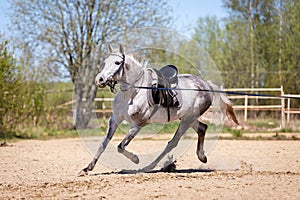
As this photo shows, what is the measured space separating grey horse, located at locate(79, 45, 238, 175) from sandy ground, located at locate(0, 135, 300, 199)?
602 mm

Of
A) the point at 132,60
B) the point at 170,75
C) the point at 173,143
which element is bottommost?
the point at 173,143

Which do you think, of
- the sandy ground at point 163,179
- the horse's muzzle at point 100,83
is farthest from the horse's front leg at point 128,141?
the horse's muzzle at point 100,83

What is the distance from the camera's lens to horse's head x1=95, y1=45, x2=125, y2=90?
7.96m

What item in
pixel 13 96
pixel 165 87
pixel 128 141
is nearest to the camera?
pixel 128 141

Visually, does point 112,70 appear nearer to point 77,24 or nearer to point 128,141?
point 128,141

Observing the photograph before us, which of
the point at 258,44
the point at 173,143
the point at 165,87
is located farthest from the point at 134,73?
the point at 258,44

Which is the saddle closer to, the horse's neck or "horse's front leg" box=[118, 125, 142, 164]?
the horse's neck

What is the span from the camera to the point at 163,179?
25.2 feet

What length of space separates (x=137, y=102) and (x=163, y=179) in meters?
1.51

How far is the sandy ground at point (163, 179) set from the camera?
6367mm

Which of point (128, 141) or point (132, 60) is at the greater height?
point (132, 60)

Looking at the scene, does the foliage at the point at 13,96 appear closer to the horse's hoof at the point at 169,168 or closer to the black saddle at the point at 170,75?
the black saddle at the point at 170,75

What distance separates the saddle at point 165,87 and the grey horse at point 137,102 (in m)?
0.05

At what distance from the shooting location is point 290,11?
29578 millimetres
